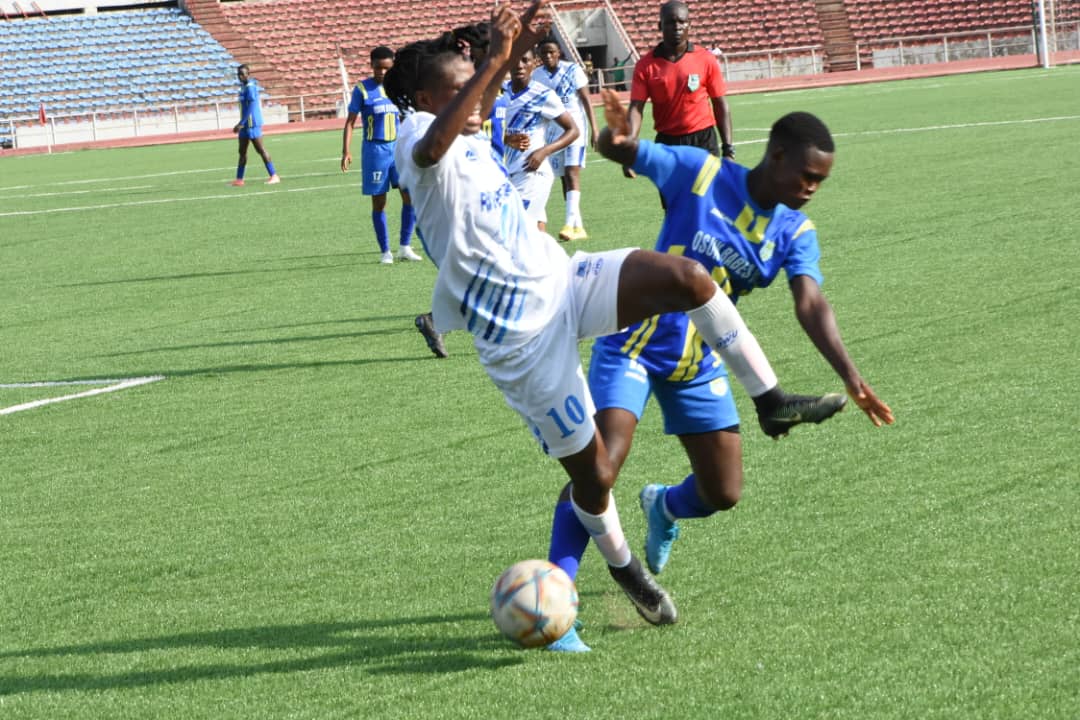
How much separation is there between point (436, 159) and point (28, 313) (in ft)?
33.5

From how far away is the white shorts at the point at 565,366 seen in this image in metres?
4.38

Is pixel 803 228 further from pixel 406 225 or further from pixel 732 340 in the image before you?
pixel 406 225

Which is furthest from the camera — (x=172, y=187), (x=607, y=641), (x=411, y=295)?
(x=172, y=187)

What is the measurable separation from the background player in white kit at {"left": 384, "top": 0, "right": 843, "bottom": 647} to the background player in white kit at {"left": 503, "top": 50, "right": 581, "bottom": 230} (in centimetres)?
680

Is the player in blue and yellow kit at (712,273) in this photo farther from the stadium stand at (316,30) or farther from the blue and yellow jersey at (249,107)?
the stadium stand at (316,30)

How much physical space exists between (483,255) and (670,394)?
2.94 ft

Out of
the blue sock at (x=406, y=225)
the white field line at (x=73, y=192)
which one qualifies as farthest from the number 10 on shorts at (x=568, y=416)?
the white field line at (x=73, y=192)

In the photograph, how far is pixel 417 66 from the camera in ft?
15.4

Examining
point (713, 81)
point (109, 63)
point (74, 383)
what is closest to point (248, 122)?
point (713, 81)

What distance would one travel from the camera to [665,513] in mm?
5188

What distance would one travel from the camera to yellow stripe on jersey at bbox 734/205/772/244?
484 cm

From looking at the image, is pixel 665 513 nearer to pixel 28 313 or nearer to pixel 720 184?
pixel 720 184

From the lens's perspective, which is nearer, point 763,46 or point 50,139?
point 50,139

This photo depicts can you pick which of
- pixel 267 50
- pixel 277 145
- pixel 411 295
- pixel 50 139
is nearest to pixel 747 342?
pixel 411 295
